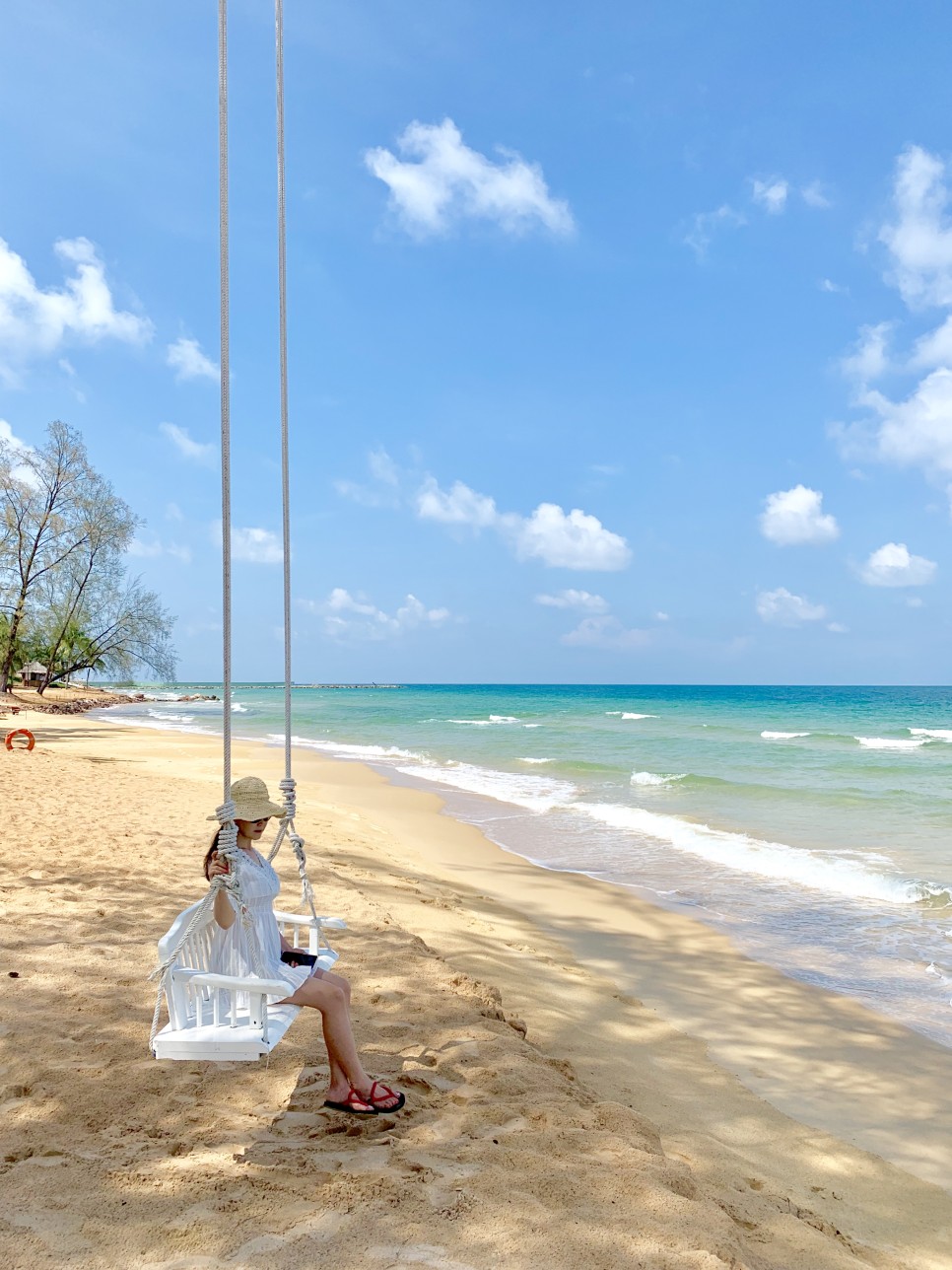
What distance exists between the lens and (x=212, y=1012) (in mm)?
3260

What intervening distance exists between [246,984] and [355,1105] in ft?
2.16

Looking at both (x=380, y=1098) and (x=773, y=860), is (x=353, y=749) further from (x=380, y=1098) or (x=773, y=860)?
(x=380, y=1098)

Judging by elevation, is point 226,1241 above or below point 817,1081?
above

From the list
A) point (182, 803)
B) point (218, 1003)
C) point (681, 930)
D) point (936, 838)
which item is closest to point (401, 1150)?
point (218, 1003)

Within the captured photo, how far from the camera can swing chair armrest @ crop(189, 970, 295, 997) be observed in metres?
2.88

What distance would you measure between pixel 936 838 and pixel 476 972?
8630 mm

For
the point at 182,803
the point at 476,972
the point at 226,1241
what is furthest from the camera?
the point at 182,803

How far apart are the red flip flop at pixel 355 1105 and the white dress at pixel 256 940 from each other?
0.45m

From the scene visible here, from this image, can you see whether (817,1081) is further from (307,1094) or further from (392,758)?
(392,758)

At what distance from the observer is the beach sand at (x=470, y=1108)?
2.40 meters

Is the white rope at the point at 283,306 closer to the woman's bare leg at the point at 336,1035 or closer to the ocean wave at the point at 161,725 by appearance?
the woman's bare leg at the point at 336,1035

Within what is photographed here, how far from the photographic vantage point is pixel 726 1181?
3119mm

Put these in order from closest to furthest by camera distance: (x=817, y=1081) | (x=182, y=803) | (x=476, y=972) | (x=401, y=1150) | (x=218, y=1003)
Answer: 1. (x=401, y=1150)
2. (x=218, y=1003)
3. (x=817, y=1081)
4. (x=476, y=972)
5. (x=182, y=803)

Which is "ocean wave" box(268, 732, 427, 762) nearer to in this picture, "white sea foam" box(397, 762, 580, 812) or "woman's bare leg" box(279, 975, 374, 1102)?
"white sea foam" box(397, 762, 580, 812)
